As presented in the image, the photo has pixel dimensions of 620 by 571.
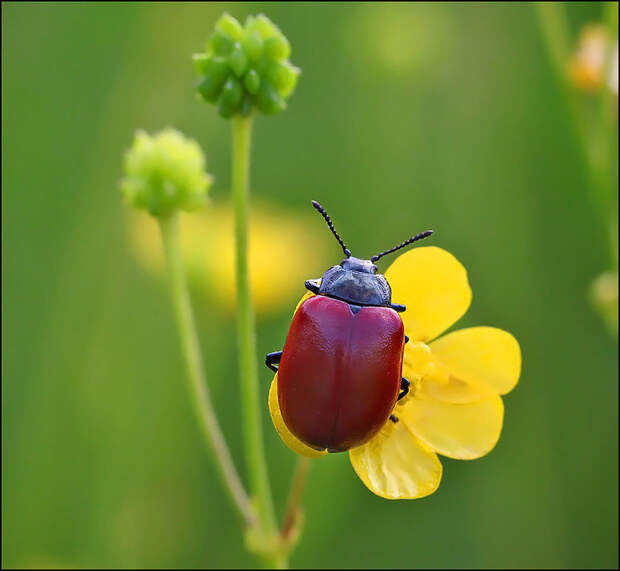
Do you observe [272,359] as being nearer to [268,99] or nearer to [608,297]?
[268,99]

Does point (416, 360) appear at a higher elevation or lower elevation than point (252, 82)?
lower

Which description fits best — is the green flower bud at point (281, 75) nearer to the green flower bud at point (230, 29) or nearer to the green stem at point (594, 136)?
the green flower bud at point (230, 29)

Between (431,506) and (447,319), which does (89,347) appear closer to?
(431,506)

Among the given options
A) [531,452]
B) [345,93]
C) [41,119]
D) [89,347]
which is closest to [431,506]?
Answer: [531,452]

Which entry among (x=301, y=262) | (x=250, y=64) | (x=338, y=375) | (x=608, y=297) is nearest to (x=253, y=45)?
(x=250, y=64)

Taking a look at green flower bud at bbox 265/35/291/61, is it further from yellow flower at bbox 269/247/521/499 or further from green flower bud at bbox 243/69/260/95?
yellow flower at bbox 269/247/521/499

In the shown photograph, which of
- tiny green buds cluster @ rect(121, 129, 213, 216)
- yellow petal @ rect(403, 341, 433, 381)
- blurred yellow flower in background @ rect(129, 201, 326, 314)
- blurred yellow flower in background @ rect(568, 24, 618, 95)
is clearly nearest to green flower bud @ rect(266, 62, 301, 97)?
tiny green buds cluster @ rect(121, 129, 213, 216)

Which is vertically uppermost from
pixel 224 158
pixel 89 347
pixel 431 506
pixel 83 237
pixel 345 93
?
pixel 345 93
